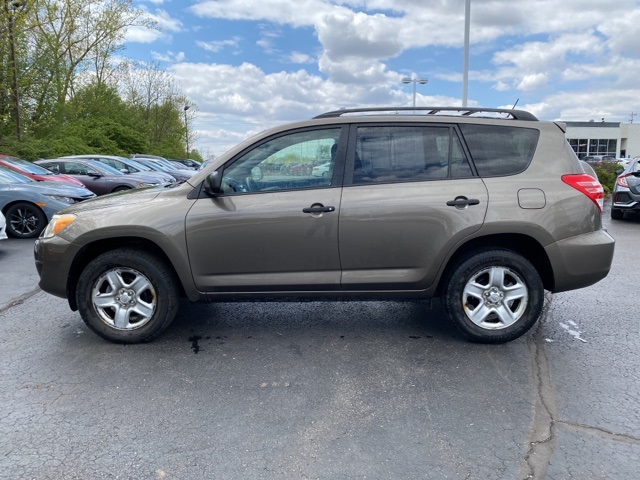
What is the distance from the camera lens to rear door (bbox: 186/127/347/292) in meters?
3.88

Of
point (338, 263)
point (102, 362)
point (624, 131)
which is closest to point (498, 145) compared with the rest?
point (338, 263)

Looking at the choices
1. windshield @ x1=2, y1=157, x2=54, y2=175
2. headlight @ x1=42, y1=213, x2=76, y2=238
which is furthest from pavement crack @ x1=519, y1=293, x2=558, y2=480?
windshield @ x1=2, y1=157, x2=54, y2=175

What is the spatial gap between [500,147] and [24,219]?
8.67 m

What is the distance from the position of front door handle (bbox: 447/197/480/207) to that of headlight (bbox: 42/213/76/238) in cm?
294

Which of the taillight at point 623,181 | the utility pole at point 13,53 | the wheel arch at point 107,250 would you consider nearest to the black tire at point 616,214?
the taillight at point 623,181

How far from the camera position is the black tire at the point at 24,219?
9.31 meters

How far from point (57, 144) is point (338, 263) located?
2655cm

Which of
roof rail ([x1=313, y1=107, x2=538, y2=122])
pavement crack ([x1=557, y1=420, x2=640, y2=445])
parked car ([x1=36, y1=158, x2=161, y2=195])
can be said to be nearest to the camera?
pavement crack ([x1=557, y1=420, x2=640, y2=445])

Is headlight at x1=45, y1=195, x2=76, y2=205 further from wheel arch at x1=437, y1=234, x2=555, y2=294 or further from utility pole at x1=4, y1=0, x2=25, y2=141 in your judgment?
utility pole at x1=4, y1=0, x2=25, y2=141

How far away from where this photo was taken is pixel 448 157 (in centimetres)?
401

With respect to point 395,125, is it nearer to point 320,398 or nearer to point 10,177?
point 320,398

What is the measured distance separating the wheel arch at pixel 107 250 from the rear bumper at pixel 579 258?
2937 millimetres

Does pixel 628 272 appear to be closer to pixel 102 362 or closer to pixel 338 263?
pixel 338 263

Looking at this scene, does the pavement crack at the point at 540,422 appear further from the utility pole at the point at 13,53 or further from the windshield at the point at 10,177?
the utility pole at the point at 13,53
